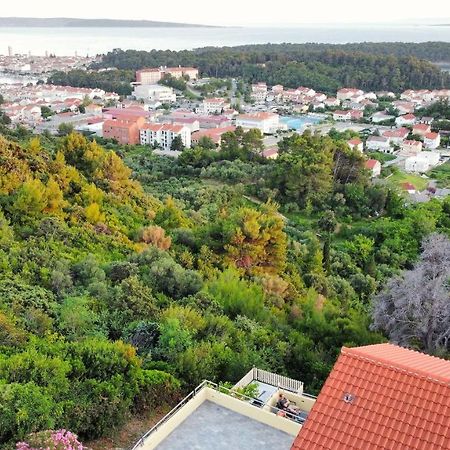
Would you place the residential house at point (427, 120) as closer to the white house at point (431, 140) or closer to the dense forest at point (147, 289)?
the white house at point (431, 140)

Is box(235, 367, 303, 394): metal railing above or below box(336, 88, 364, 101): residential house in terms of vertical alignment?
below

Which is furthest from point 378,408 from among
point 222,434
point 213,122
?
point 213,122

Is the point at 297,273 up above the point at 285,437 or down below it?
below

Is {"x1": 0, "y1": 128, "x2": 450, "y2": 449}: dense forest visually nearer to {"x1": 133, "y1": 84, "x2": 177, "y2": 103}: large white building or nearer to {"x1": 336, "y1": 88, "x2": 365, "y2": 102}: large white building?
{"x1": 336, "y1": 88, "x2": 365, "y2": 102}: large white building

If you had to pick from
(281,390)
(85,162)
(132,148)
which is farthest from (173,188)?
(281,390)

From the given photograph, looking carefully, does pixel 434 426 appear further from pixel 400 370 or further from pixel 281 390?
pixel 281 390

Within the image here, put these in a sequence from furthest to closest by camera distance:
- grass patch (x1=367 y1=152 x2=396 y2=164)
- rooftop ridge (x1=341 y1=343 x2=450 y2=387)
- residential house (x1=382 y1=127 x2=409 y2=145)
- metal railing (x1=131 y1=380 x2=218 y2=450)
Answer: residential house (x1=382 y1=127 x2=409 y2=145)
grass patch (x1=367 y1=152 x2=396 y2=164)
metal railing (x1=131 y1=380 x2=218 y2=450)
rooftop ridge (x1=341 y1=343 x2=450 y2=387)

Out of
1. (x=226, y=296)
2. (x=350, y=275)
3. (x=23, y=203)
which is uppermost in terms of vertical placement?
(x=23, y=203)

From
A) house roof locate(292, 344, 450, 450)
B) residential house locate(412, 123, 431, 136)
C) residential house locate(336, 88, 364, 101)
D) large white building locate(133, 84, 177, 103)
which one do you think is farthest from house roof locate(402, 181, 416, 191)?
large white building locate(133, 84, 177, 103)
